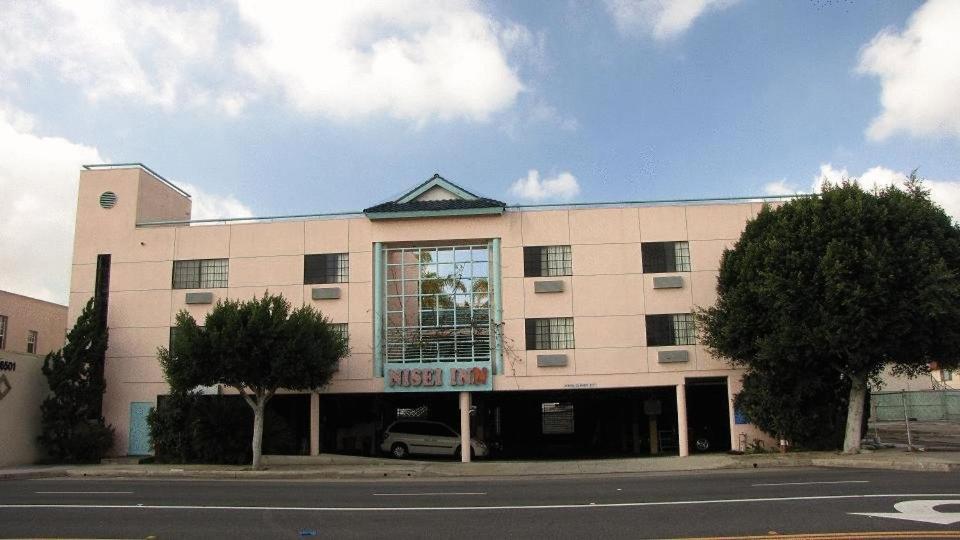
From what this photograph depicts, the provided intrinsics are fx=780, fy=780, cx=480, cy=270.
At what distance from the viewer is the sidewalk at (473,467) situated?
22859 mm

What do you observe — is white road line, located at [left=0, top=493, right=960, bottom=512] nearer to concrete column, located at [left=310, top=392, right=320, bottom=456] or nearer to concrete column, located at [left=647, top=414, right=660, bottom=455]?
concrete column, located at [left=310, top=392, right=320, bottom=456]

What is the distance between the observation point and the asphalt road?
10.7m

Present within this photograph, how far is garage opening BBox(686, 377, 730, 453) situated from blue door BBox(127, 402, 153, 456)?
68.5ft

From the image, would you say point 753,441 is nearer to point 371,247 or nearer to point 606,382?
point 606,382

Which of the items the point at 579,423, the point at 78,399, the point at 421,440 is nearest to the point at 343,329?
the point at 421,440

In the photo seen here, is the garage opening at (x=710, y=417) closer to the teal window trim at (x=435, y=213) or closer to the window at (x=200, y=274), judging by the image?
the teal window trim at (x=435, y=213)

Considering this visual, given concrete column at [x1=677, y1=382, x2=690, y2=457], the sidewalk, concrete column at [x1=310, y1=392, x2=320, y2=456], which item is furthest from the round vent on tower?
concrete column at [x1=677, y1=382, x2=690, y2=457]

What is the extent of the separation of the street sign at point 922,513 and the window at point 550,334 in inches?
633

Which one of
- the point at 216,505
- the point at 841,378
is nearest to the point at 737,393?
the point at 841,378

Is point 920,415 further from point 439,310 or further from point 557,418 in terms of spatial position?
point 439,310

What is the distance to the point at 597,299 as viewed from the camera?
28.0 meters

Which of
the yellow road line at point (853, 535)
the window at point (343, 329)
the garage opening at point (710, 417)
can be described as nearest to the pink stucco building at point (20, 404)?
the window at point (343, 329)

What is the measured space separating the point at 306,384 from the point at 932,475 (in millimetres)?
17873

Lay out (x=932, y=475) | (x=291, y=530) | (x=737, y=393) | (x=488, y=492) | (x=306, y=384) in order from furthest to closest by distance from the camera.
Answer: (x=737, y=393), (x=306, y=384), (x=932, y=475), (x=488, y=492), (x=291, y=530)
